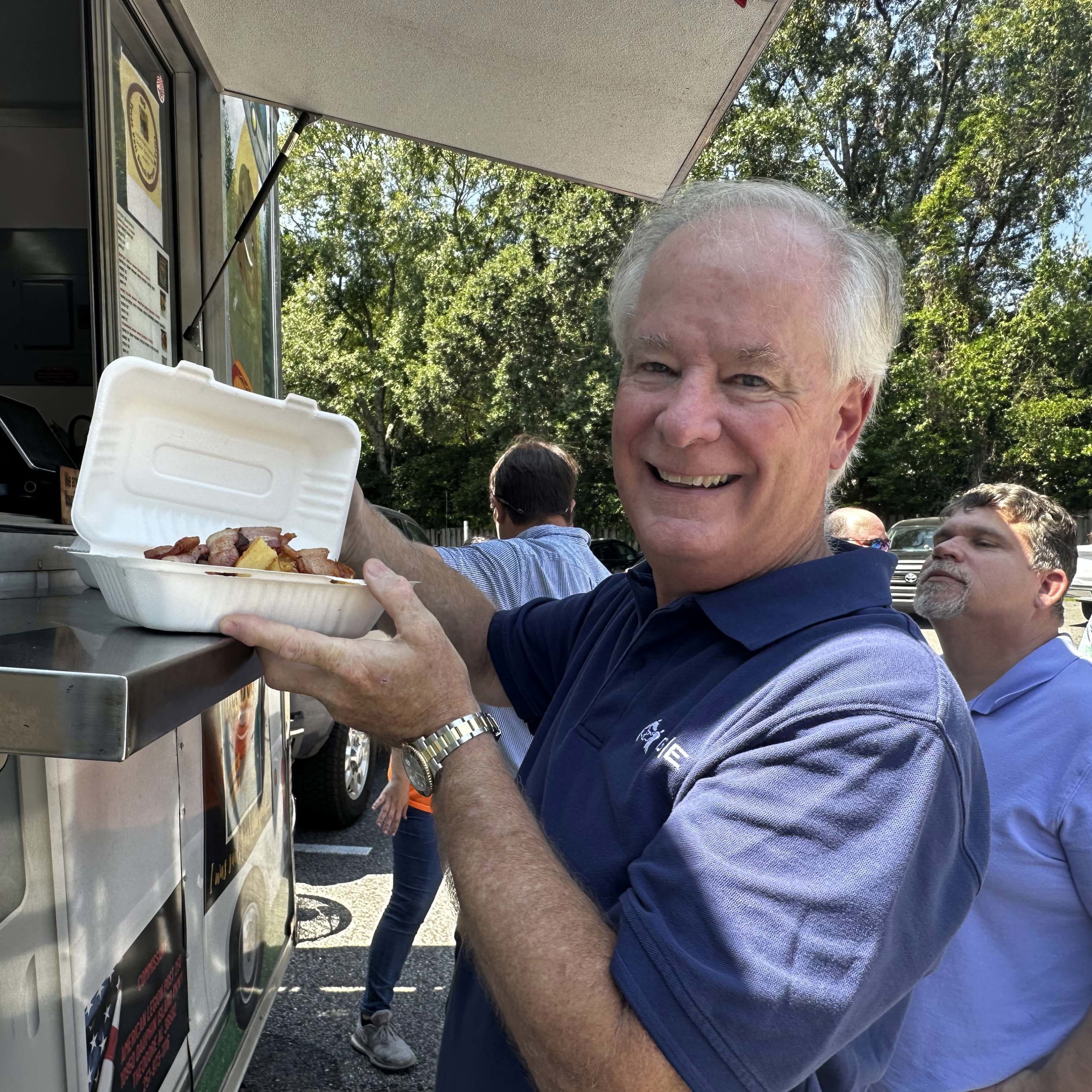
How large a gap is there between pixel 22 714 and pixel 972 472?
913 inches

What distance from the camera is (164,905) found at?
1838 millimetres

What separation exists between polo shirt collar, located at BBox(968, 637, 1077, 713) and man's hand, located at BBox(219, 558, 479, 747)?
127 centimetres

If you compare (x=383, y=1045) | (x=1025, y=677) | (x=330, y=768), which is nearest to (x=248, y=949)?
(x=383, y=1045)

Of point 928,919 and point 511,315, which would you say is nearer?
point 928,919

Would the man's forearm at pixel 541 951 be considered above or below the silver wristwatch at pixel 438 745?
below

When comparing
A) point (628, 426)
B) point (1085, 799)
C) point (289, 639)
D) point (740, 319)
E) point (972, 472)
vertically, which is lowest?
point (972, 472)

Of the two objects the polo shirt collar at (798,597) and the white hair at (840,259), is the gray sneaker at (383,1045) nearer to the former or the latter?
the polo shirt collar at (798,597)

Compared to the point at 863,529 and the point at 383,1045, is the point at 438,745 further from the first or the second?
the point at 863,529

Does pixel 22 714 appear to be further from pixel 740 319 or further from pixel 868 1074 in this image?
pixel 868 1074

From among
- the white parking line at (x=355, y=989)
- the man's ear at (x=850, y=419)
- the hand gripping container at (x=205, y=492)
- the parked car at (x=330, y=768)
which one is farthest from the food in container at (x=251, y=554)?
the parked car at (x=330, y=768)

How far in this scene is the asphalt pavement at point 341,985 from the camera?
3.31m

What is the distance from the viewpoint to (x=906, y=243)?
66.4 feet

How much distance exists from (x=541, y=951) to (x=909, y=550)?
1486 centimetres

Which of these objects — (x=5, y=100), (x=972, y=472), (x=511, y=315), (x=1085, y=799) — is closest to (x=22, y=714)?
(x=1085, y=799)
